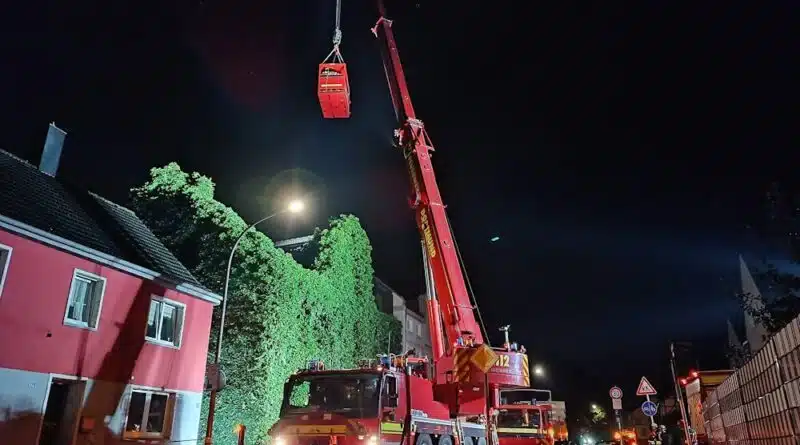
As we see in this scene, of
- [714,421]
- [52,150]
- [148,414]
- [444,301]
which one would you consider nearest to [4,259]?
[148,414]

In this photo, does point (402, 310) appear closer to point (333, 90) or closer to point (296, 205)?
point (296, 205)

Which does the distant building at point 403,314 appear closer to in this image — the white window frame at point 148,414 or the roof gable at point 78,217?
the roof gable at point 78,217

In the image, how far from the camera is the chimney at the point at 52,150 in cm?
1845

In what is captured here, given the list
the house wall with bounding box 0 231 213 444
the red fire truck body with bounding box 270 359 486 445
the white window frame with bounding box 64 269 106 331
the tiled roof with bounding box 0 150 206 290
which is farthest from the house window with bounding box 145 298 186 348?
the red fire truck body with bounding box 270 359 486 445

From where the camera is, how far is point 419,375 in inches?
541

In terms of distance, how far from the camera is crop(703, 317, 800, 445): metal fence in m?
Result: 7.38

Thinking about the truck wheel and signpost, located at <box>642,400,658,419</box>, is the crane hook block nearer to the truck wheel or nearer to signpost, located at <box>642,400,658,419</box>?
the truck wheel

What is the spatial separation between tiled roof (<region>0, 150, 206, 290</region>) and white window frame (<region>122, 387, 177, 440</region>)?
10.8 feet

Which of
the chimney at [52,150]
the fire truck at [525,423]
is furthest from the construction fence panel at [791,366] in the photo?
the chimney at [52,150]

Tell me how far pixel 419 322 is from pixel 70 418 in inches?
1382

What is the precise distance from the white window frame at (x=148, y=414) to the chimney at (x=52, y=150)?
8.01 meters

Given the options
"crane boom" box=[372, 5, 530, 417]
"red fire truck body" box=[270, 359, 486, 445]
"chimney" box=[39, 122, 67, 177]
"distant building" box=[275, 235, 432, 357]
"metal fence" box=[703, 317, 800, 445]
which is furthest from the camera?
"distant building" box=[275, 235, 432, 357]

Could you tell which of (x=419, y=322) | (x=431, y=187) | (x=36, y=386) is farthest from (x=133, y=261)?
(x=419, y=322)

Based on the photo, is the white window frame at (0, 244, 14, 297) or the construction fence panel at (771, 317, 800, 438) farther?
the white window frame at (0, 244, 14, 297)
